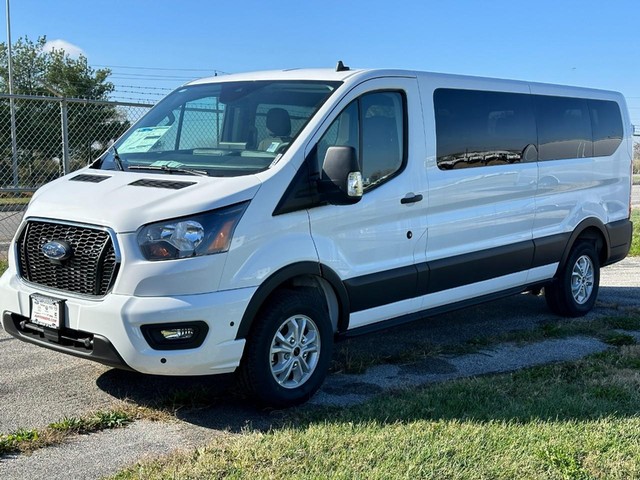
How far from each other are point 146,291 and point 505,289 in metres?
3.68

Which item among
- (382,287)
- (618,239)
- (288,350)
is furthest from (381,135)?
(618,239)

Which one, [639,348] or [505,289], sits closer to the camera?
[639,348]

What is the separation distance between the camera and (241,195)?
4.49m

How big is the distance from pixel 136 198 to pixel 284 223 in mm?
911

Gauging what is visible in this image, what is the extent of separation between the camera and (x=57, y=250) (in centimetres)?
455

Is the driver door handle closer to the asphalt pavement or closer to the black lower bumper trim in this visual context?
the asphalt pavement

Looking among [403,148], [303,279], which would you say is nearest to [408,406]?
[303,279]

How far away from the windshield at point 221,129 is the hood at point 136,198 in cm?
23

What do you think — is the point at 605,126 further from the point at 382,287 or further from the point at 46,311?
the point at 46,311

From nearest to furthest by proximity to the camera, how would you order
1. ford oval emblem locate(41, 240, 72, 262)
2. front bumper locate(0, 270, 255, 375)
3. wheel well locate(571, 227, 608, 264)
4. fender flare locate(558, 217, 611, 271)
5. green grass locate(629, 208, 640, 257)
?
1. front bumper locate(0, 270, 255, 375)
2. ford oval emblem locate(41, 240, 72, 262)
3. fender flare locate(558, 217, 611, 271)
4. wheel well locate(571, 227, 608, 264)
5. green grass locate(629, 208, 640, 257)

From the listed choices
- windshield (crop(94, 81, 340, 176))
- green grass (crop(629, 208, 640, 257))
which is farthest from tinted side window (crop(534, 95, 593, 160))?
green grass (crop(629, 208, 640, 257))

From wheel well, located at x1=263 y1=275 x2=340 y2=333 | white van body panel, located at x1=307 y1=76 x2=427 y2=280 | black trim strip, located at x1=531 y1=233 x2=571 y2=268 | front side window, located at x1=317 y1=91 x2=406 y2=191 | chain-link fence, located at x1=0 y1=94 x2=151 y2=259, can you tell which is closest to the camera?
wheel well, located at x1=263 y1=275 x2=340 y2=333

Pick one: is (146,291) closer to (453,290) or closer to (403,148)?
(403,148)

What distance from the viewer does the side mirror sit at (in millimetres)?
4801
